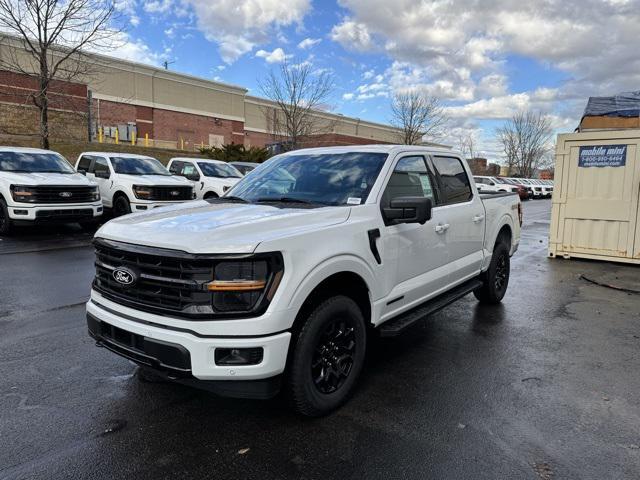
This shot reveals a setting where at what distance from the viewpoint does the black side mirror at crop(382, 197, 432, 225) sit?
11.1 ft

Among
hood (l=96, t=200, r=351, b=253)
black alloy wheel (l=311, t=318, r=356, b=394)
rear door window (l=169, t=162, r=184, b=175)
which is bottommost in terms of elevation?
black alloy wheel (l=311, t=318, r=356, b=394)

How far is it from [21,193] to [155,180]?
3.18 meters

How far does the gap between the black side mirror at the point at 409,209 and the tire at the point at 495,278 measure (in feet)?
8.89

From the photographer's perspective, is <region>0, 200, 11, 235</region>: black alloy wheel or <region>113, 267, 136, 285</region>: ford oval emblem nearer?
<region>113, 267, 136, 285</region>: ford oval emblem

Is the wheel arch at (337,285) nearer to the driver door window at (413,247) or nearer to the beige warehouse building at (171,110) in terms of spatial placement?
the driver door window at (413,247)

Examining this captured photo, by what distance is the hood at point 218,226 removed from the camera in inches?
106

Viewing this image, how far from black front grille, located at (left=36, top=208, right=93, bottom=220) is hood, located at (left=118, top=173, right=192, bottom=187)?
5.00ft

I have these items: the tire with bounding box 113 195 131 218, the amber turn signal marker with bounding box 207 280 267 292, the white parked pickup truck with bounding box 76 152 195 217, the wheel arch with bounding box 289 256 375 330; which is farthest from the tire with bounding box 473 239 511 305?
the tire with bounding box 113 195 131 218

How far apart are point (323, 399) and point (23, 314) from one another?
3948 millimetres

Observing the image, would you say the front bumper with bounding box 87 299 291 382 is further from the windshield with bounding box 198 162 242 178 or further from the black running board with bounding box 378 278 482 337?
the windshield with bounding box 198 162 242 178

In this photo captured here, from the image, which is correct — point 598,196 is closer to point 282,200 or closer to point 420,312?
point 420,312

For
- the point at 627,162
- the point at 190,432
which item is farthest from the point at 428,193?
the point at 627,162

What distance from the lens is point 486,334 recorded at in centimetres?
498

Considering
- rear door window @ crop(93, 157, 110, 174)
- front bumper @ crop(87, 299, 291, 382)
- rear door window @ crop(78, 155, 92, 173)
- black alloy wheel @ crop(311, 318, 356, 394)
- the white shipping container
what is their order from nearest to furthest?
front bumper @ crop(87, 299, 291, 382) < black alloy wheel @ crop(311, 318, 356, 394) < the white shipping container < rear door window @ crop(93, 157, 110, 174) < rear door window @ crop(78, 155, 92, 173)
